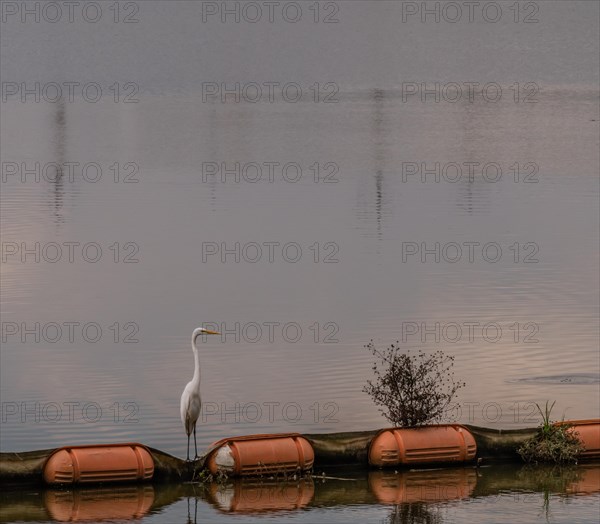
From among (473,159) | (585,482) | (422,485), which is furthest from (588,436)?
(473,159)

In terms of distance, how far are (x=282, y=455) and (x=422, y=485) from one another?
1.87m

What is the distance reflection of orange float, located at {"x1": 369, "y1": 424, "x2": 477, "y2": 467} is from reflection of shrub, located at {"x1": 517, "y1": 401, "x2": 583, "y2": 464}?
867 mm

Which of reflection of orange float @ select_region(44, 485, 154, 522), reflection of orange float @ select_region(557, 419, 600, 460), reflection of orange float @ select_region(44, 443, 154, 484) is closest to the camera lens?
reflection of orange float @ select_region(44, 485, 154, 522)

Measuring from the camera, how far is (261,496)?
866 inches

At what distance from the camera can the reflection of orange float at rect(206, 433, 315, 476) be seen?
881 inches

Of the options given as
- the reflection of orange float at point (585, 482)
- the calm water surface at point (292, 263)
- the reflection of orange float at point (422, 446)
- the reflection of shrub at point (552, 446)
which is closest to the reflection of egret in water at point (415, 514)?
the calm water surface at point (292, 263)

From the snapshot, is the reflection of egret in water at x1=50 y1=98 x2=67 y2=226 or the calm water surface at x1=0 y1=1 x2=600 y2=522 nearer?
the calm water surface at x1=0 y1=1 x2=600 y2=522

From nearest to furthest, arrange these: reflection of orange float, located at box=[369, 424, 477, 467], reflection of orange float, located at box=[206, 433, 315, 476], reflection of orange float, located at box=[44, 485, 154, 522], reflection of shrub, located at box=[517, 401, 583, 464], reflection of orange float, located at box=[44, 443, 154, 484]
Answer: reflection of orange float, located at box=[44, 485, 154, 522]
reflection of orange float, located at box=[44, 443, 154, 484]
reflection of orange float, located at box=[206, 433, 315, 476]
reflection of orange float, located at box=[369, 424, 477, 467]
reflection of shrub, located at box=[517, 401, 583, 464]

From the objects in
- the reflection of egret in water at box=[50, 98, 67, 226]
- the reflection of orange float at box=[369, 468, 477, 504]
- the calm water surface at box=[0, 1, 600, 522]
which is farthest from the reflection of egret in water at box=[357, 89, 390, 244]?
the reflection of orange float at box=[369, 468, 477, 504]

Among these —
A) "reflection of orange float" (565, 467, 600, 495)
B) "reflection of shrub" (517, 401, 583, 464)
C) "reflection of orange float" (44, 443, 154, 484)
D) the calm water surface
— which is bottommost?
"reflection of orange float" (565, 467, 600, 495)

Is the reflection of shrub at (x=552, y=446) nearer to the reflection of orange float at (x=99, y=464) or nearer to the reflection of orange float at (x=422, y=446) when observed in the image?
the reflection of orange float at (x=422, y=446)

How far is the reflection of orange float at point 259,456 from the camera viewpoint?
22.4 metres

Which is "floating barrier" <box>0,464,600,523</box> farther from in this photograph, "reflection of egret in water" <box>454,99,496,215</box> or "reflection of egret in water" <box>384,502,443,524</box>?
"reflection of egret in water" <box>454,99,496,215</box>

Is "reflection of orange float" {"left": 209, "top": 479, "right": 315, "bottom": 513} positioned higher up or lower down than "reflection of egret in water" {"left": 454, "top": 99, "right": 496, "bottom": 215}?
lower down
